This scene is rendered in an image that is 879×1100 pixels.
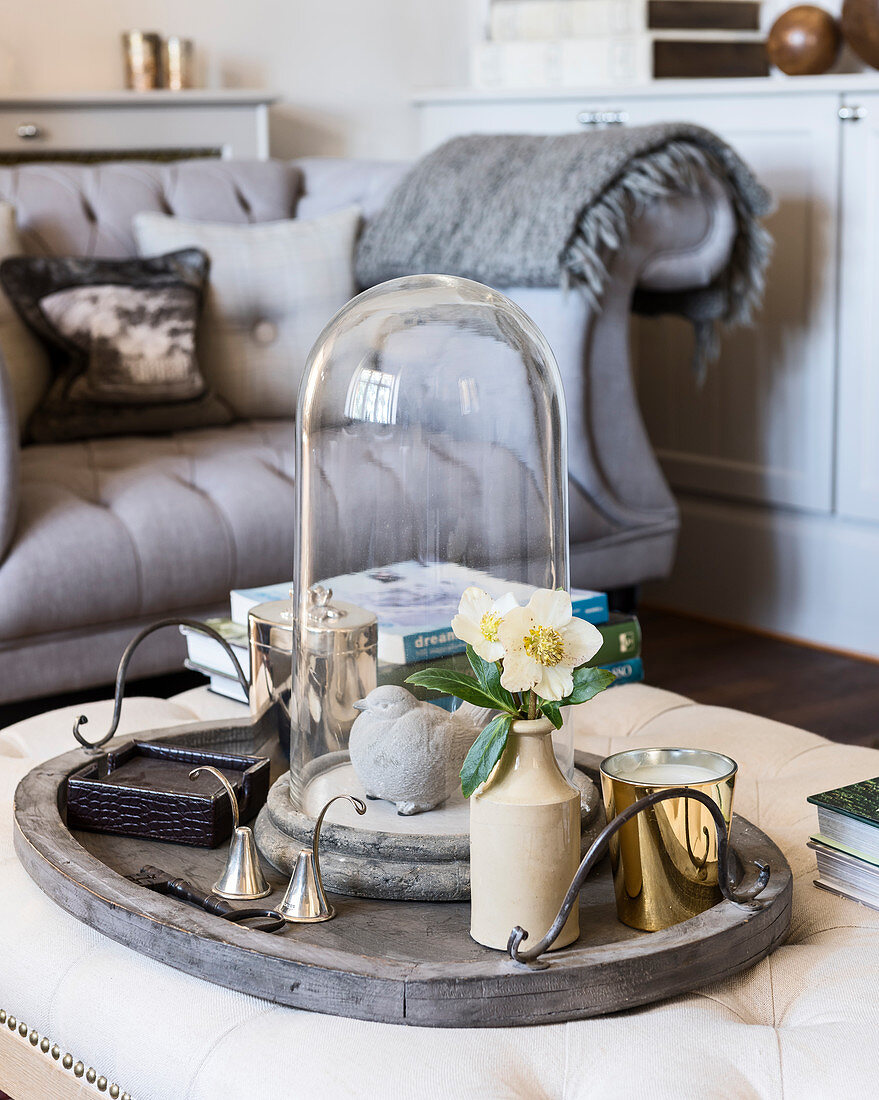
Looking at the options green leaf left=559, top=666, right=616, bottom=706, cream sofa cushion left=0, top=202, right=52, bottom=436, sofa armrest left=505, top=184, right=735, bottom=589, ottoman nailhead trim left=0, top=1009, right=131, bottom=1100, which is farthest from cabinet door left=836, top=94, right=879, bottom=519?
ottoman nailhead trim left=0, top=1009, right=131, bottom=1100

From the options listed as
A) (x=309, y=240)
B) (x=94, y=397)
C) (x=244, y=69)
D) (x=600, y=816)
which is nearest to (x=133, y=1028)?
(x=600, y=816)

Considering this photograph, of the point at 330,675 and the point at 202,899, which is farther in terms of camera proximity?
the point at 330,675

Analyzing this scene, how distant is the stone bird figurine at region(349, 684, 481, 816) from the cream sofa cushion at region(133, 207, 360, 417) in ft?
4.92

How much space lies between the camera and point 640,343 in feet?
Result: 9.22

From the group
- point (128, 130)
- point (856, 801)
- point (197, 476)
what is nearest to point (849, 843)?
point (856, 801)

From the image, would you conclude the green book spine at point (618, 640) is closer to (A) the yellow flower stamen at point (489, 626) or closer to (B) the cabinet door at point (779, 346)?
(A) the yellow flower stamen at point (489, 626)

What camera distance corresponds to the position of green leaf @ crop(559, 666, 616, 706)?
716 mm

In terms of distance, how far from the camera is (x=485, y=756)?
0.71 meters

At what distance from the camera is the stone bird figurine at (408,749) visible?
0.82m

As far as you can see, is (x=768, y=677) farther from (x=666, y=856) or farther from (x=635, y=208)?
(x=666, y=856)

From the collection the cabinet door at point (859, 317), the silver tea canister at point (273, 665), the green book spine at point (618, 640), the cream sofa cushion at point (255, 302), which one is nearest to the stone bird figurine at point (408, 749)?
the silver tea canister at point (273, 665)

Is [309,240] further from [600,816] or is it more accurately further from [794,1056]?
[794,1056]

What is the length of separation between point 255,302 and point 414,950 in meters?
1.71

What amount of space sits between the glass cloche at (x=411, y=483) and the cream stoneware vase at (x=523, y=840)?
173mm
